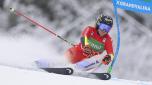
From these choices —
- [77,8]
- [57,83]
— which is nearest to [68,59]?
[77,8]

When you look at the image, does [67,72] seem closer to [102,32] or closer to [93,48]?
[93,48]

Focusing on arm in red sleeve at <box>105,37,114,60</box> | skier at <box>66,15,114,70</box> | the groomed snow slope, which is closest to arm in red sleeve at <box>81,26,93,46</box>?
skier at <box>66,15,114,70</box>

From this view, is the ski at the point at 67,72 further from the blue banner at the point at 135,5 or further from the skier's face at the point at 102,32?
the blue banner at the point at 135,5

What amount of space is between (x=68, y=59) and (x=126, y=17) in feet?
2.00

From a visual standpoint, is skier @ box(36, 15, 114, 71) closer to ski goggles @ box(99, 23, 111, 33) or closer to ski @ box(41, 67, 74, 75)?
ski goggles @ box(99, 23, 111, 33)

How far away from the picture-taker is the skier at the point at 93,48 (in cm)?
379

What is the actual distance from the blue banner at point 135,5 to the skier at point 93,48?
17cm

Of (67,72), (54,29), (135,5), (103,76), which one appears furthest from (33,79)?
(135,5)

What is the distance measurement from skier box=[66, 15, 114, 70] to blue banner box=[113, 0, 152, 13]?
0.17 m

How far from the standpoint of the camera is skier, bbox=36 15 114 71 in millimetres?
3789

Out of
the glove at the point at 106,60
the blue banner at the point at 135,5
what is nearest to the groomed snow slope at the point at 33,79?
the glove at the point at 106,60

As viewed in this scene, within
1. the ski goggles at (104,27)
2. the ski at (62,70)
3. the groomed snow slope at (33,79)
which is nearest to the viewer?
the groomed snow slope at (33,79)

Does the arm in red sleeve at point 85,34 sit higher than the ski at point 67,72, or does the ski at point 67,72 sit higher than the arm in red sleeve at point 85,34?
the arm in red sleeve at point 85,34

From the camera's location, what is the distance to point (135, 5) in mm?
3883
